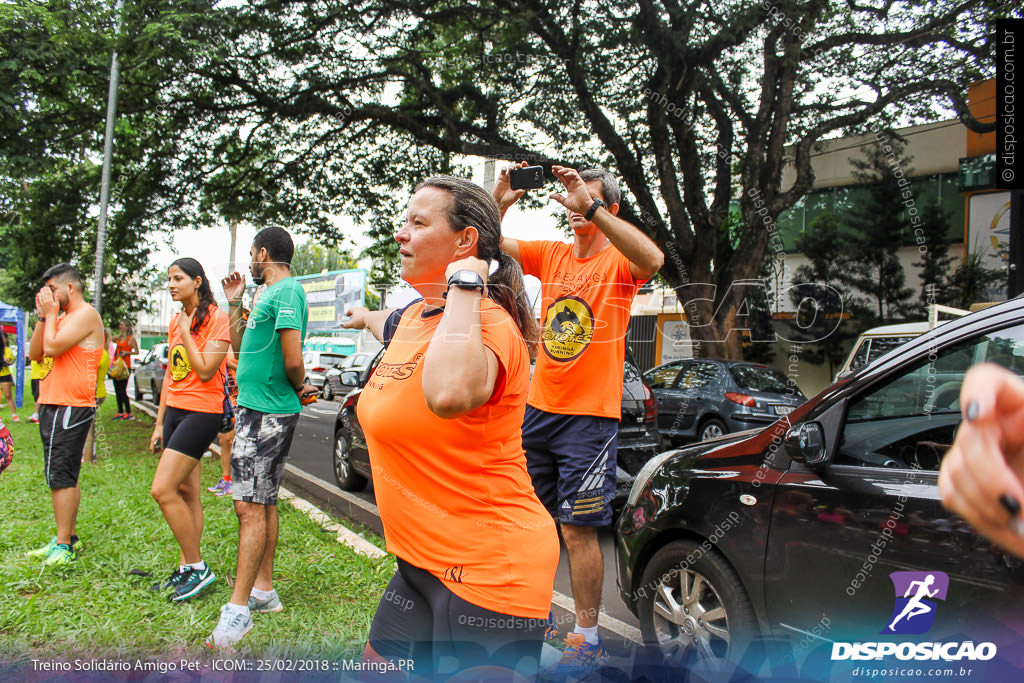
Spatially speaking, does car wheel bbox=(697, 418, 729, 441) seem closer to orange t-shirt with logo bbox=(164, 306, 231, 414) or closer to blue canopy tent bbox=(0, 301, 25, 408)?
orange t-shirt with logo bbox=(164, 306, 231, 414)

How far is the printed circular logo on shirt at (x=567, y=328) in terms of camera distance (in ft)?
9.55

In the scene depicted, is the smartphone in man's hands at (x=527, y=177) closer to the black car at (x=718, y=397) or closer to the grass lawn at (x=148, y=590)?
the grass lawn at (x=148, y=590)

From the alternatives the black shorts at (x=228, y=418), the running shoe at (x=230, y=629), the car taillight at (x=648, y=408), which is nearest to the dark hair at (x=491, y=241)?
the running shoe at (x=230, y=629)

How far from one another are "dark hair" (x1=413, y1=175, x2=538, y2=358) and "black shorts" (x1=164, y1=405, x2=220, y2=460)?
246 cm

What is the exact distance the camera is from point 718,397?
9.97m

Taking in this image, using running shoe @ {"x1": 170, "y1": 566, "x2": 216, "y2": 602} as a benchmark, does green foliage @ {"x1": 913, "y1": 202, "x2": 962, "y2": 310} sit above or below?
above

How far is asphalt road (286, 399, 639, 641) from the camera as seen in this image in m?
3.68

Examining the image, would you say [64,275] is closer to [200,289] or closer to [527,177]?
[200,289]

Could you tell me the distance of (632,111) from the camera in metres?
11.9

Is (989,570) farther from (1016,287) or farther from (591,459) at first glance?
(1016,287)

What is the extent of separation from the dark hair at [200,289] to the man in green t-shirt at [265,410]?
27.9 inches

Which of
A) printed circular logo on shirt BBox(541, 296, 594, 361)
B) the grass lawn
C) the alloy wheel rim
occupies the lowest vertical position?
the grass lawn

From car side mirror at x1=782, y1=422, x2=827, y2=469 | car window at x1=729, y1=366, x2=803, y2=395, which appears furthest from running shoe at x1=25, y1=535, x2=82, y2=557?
car window at x1=729, y1=366, x2=803, y2=395

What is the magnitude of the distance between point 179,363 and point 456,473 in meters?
2.97
